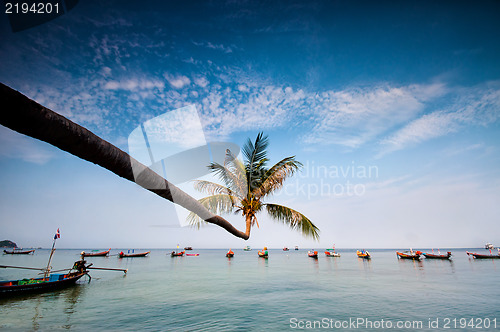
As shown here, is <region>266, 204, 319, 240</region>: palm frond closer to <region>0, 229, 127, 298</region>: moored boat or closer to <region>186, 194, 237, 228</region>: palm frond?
<region>186, 194, 237, 228</region>: palm frond

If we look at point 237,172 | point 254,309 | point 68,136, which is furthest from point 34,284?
point 68,136

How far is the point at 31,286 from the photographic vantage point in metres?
17.3

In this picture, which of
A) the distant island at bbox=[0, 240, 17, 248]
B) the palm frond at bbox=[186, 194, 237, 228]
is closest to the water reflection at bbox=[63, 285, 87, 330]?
the palm frond at bbox=[186, 194, 237, 228]

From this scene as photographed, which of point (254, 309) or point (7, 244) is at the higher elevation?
point (7, 244)

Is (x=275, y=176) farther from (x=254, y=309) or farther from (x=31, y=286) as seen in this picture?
(x=31, y=286)

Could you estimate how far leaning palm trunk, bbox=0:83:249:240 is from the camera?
110 cm

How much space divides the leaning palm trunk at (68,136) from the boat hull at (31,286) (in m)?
22.7

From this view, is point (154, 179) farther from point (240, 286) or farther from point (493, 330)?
point (240, 286)

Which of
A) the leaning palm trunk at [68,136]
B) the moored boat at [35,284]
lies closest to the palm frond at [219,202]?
the leaning palm trunk at [68,136]

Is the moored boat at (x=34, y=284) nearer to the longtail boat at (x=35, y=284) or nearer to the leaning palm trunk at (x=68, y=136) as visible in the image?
the longtail boat at (x=35, y=284)

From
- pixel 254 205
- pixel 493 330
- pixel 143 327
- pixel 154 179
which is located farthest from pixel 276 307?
pixel 154 179

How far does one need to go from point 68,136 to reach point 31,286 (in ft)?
78.2

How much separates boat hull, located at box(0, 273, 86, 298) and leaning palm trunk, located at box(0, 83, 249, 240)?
2267 centimetres

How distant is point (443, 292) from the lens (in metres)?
20.3
